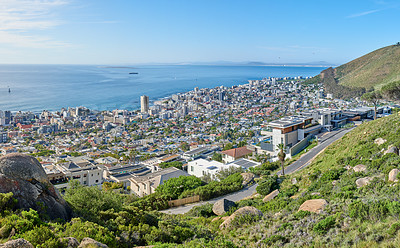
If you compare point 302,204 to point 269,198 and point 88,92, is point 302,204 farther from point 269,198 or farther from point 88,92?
point 88,92

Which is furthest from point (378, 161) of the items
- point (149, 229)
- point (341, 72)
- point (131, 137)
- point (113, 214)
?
point (341, 72)

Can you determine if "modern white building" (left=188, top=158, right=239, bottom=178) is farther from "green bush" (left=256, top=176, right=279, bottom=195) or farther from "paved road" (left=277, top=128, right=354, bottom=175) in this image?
"green bush" (left=256, top=176, right=279, bottom=195)

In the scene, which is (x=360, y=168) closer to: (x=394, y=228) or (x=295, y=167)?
(x=394, y=228)

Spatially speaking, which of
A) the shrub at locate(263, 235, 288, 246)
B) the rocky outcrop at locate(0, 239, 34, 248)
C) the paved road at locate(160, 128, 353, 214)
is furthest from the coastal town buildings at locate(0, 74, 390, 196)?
the rocky outcrop at locate(0, 239, 34, 248)

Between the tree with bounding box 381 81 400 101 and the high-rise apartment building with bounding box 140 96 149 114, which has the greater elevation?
the tree with bounding box 381 81 400 101

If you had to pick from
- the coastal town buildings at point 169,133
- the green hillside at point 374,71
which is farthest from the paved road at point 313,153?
the green hillside at point 374,71
